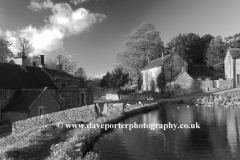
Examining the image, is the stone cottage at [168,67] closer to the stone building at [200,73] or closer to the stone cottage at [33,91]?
the stone building at [200,73]

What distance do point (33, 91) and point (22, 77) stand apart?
3961mm

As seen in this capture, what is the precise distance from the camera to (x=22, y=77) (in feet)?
84.2

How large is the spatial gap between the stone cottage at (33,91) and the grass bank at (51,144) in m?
8.03

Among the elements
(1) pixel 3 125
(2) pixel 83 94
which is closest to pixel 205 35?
(2) pixel 83 94

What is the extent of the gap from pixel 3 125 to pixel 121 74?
3352cm

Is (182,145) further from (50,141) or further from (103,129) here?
(50,141)

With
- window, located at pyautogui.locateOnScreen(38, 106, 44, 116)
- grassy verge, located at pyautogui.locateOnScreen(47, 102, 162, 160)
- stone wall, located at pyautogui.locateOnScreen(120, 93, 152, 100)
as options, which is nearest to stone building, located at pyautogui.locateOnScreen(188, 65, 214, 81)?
stone wall, located at pyautogui.locateOnScreen(120, 93, 152, 100)

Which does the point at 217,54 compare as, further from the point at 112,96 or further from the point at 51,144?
the point at 51,144

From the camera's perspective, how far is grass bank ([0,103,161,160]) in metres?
8.76

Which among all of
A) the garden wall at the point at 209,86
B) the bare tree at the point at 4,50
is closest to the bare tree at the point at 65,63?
the bare tree at the point at 4,50

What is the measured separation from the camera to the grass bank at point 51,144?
8758mm

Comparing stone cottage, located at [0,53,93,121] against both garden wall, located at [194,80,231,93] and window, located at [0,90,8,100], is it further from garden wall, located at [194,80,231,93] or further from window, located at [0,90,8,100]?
garden wall, located at [194,80,231,93]

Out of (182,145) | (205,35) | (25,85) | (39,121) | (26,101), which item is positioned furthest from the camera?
(205,35)

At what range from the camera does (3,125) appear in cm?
1903
